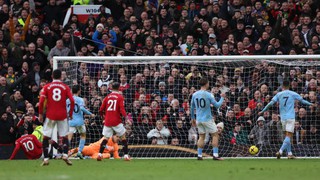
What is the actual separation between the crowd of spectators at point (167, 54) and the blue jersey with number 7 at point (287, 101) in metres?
1.31

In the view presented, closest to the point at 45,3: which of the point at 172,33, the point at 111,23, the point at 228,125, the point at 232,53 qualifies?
the point at 111,23

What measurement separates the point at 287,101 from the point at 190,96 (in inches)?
122

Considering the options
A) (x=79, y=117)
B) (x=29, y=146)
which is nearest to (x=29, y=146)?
(x=29, y=146)

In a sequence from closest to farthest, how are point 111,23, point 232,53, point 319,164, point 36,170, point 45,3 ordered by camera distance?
1. point 36,170
2. point 319,164
3. point 232,53
4. point 111,23
5. point 45,3

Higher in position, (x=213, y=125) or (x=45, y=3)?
(x=45, y=3)

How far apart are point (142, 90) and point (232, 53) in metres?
3.48

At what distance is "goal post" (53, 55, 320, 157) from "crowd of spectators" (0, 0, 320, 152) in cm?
3

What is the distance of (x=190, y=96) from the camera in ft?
86.3

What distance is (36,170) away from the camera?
1908 cm

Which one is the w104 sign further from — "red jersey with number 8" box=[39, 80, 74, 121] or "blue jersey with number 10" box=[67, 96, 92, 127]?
"red jersey with number 8" box=[39, 80, 74, 121]

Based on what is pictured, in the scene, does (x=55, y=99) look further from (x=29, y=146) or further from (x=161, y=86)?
(x=161, y=86)

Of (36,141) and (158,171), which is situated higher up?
(158,171)

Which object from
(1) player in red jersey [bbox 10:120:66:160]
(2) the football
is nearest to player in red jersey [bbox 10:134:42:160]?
(1) player in red jersey [bbox 10:120:66:160]

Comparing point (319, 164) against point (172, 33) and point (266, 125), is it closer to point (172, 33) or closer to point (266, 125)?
point (266, 125)
